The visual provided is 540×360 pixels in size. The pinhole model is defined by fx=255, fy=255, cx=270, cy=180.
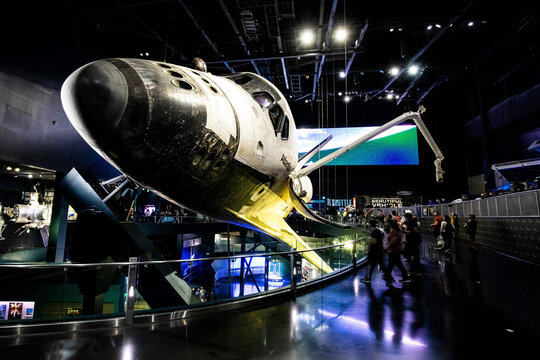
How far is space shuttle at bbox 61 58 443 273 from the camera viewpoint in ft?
8.68

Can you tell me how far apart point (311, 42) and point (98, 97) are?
15.7 m

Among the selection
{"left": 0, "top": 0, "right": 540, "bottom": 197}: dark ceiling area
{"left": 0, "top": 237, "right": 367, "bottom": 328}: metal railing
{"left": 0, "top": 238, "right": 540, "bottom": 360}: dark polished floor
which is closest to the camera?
{"left": 0, "top": 238, "right": 540, "bottom": 360}: dark polished floor

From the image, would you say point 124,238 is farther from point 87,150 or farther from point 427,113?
point 427,113

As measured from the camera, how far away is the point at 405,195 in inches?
1021

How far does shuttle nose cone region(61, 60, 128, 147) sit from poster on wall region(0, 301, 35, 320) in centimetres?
1326

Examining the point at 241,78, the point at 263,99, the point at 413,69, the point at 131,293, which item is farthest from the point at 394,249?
the point at 413,69

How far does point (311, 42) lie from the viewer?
51.3 ft

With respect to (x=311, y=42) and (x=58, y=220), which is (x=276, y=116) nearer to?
(x=58, y=220)

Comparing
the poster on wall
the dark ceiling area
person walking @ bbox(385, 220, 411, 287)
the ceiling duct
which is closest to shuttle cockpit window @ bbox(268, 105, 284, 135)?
person walking @ bbox(385, 220, 411, 287)

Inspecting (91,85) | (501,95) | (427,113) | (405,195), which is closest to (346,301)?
(91,85)

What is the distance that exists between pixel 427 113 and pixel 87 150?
30.1 m

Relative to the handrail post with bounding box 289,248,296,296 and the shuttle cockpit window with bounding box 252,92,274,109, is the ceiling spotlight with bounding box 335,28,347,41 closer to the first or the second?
the shuttle cockpit window with bounding box 252,92,274,109

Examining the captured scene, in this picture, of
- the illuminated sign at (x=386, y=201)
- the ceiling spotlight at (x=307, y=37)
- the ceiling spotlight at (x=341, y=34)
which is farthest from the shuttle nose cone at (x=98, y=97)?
the illuminated sign at (x=386, y=201)

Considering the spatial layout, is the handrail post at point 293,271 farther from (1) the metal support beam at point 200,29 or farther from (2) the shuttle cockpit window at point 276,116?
(1) the metal support beam at point 200,29
